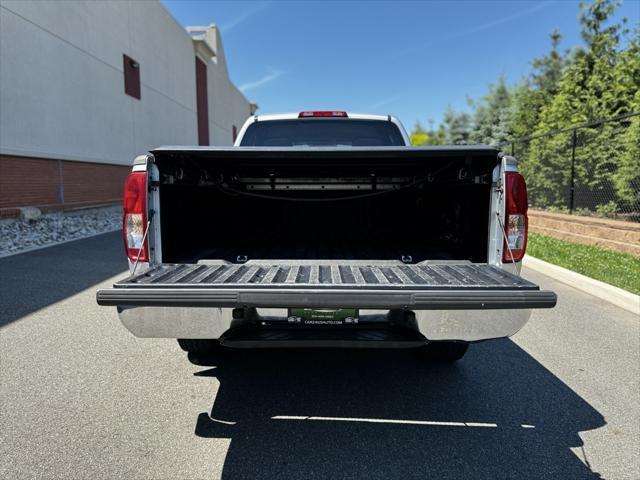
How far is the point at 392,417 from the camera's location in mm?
2707

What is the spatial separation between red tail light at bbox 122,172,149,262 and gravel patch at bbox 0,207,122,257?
7153 mm

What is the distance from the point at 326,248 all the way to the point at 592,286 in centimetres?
423

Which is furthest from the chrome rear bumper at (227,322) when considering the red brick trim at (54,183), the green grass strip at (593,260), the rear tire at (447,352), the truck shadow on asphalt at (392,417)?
the red brick trim at (54,183)

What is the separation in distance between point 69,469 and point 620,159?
991 cm

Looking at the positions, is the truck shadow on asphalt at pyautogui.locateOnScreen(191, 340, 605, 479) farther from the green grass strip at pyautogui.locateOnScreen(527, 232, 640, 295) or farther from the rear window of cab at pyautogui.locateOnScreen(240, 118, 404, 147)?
the green grass strip at pyautogui.locateOnScreen(527, 232, 640, 295)

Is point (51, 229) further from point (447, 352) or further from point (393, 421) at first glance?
point (393, 421)

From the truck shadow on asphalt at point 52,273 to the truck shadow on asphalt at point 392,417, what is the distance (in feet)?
9.99

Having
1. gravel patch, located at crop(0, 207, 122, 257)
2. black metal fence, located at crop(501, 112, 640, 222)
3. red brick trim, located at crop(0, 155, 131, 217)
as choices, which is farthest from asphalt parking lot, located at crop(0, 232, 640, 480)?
red brick trim, located at crop(0, 155, 131, 217)

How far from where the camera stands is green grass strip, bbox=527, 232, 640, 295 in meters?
5.72

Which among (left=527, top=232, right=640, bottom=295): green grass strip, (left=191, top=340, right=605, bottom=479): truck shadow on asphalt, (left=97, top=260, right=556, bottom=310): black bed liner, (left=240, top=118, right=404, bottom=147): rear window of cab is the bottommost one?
(left=191, top=340, right=605, bottom=479): truck shadow on asphalt

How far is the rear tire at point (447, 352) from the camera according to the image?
3.20 m

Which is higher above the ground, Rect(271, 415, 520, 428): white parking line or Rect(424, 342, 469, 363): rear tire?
Rect(424, 342, 469, 363): rear tire

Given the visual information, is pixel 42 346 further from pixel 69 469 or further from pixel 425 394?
pixel 425 394

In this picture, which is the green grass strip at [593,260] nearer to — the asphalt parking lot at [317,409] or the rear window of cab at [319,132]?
the asphalt parking lot at [317,409]
